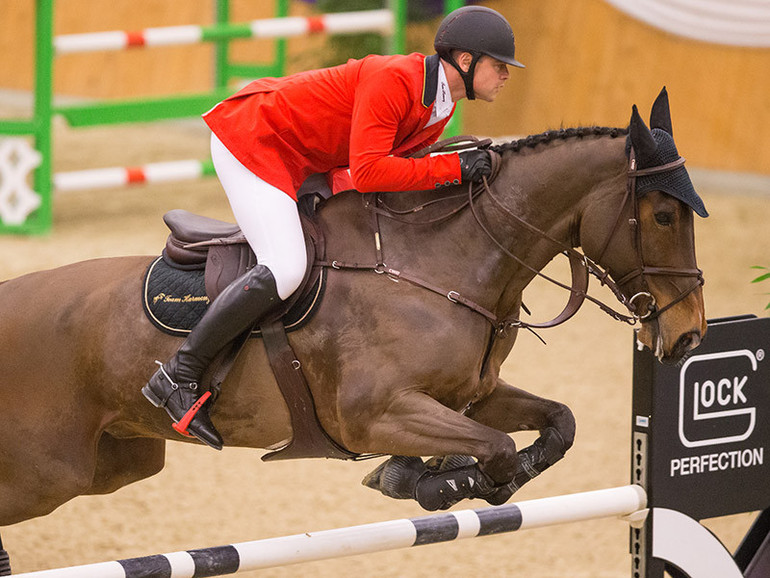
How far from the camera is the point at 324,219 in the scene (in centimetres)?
333

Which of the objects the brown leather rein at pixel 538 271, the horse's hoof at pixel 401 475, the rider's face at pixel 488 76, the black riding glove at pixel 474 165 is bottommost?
the horse's hoof at pixel 401 475

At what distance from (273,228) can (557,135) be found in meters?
0.79

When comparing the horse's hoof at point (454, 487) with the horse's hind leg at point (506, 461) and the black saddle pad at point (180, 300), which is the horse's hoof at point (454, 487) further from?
the black saddle pad at point (180, 300)

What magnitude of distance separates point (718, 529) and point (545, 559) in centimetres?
85

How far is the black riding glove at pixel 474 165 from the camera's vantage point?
319 cm

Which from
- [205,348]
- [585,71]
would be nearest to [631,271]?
[205,348]

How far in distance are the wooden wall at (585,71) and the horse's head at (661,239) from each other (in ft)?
20.5

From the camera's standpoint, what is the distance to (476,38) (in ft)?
10.2

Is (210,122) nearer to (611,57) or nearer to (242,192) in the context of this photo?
(242,192)

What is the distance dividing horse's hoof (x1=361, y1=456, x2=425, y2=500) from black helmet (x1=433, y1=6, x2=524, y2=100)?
1.02 m

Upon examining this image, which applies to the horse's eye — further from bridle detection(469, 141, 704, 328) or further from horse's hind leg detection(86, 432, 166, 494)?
horse's hind leg detection(86, 432, 166, 494)

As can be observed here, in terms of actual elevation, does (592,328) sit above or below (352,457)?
below

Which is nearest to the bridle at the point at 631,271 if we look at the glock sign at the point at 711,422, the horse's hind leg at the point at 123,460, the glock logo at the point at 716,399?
the glock sign at the point at 711,422

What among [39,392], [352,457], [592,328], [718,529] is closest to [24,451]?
[39,392]
